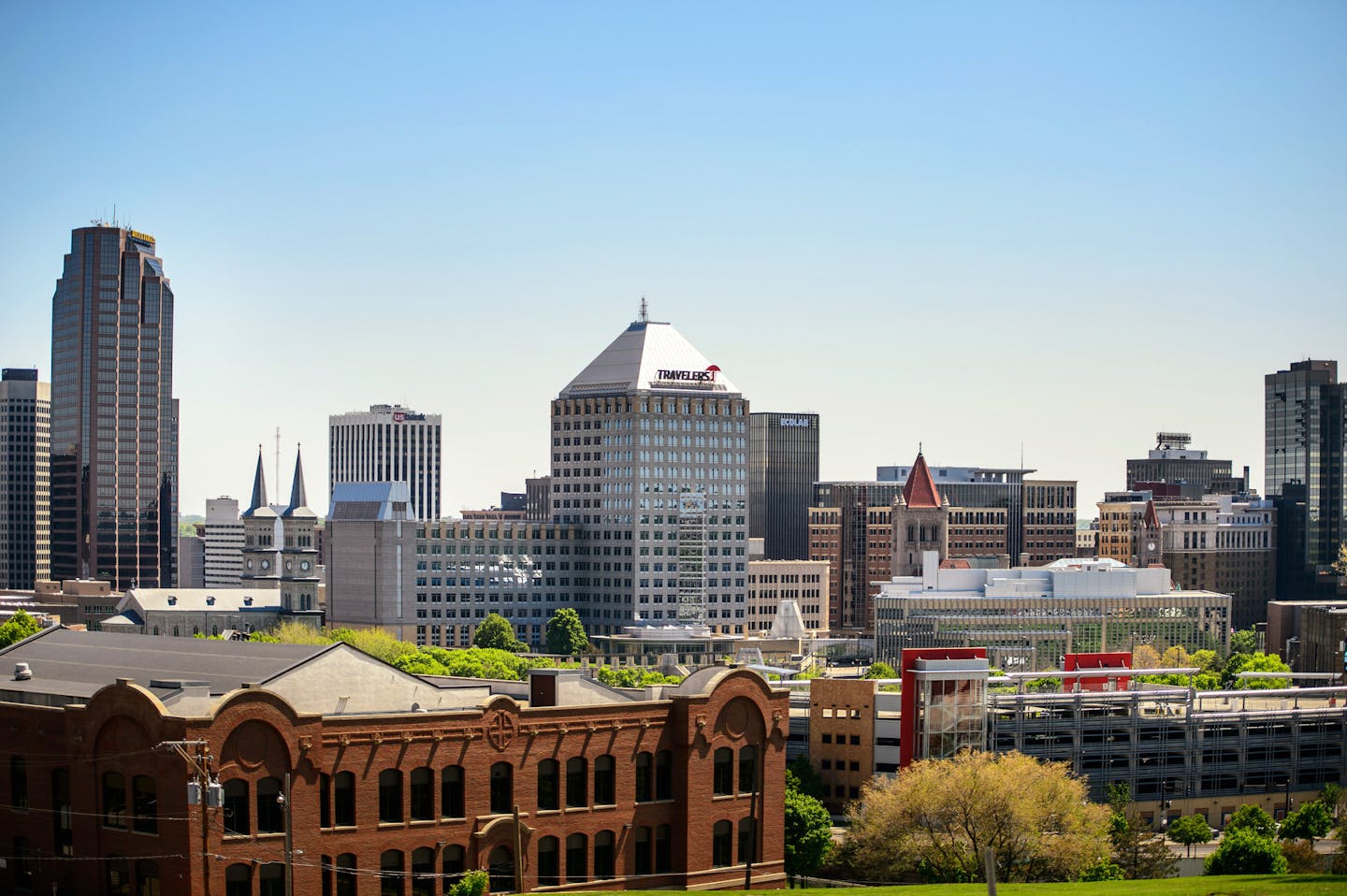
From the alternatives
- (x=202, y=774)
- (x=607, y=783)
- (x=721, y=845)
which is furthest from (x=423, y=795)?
(x=721, y=845)

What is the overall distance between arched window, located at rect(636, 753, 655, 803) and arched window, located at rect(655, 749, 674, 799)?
0.31 m

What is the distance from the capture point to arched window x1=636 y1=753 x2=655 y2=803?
350ft

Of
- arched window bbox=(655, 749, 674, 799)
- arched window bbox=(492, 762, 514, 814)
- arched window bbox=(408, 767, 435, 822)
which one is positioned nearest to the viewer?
arched window bbox=(408, 767, 435, 822)

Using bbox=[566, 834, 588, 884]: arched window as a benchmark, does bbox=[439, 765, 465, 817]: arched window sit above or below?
above

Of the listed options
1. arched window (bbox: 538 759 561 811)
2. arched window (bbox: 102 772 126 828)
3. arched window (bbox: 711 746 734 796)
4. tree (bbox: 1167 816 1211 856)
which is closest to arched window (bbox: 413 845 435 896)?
arched window (bbox: 538 759 561 811)

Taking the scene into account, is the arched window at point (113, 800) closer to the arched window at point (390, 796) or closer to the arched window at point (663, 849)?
the arched window at point (390, 796)

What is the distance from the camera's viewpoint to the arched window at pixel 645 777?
107 meters

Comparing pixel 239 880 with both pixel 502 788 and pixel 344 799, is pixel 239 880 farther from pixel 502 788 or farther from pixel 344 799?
pixel 502 788

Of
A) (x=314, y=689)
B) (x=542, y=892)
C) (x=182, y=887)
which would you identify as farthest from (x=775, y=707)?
A: (x=182, y=887)

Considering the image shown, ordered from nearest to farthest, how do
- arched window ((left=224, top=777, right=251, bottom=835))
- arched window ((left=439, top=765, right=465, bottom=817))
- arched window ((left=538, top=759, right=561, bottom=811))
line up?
arched window ((left=224, top=777, right=251, bottom=835)), arched window ((left=439, top=765, right=465, bottom=817)), arched window ((left=538, top=759, right=561, bottom=811))

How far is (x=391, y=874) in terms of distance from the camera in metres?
97.9

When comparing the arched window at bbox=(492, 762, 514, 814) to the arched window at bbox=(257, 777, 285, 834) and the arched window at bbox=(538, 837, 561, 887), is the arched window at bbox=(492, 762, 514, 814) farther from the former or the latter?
the arched window at bbox=(257, 777, 285, 834)

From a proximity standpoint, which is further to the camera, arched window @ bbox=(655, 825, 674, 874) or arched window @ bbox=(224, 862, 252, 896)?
arched window @ bbox=(655, 825, 674, 874)

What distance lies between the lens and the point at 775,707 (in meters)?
113
